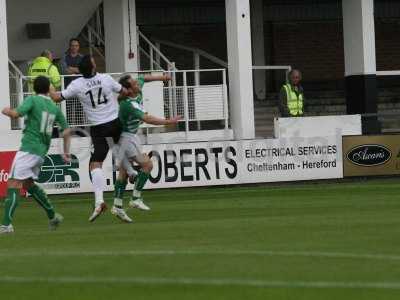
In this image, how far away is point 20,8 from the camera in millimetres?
29703

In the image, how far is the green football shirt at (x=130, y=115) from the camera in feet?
58.9

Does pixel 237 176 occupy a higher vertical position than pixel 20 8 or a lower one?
lower

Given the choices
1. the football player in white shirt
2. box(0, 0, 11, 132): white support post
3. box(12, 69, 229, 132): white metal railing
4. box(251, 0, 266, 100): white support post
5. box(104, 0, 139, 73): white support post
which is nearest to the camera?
the football player in white shirt

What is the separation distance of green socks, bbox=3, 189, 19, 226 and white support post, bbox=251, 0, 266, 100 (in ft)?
64.4

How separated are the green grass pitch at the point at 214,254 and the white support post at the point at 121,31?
10.6 meters

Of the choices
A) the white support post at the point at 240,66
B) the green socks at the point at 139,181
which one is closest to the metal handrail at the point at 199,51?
the white support post at the point at 240,66

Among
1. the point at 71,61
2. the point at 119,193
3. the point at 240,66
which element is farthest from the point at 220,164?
the point at 119,193

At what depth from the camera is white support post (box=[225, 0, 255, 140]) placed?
2897 centimetres

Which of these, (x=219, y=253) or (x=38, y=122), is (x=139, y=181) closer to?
(x=38, y=122)

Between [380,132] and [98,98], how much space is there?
13.2 meters

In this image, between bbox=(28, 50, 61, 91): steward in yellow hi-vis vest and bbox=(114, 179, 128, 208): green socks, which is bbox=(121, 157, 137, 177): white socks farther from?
bbox=(28, 50, 61, 91): steward in yellow hi-vis vest

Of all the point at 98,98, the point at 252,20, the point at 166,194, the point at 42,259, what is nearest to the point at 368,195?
the point at 166,194

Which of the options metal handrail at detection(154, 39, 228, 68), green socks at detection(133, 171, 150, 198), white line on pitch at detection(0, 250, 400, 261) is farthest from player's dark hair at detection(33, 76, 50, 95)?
metal handrail at detection(154, 39, 228, 68)

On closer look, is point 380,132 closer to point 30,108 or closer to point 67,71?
point 67,71
